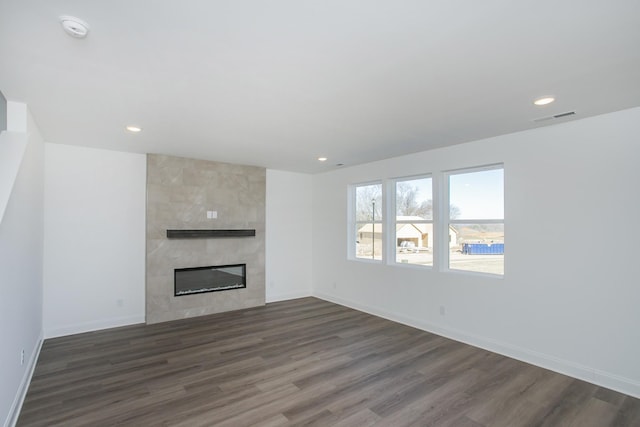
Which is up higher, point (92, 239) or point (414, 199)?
point (414, 199)

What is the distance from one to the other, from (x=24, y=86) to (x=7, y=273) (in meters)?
1.40

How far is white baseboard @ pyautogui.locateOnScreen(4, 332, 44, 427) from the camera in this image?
2.35 m

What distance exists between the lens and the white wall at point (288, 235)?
6.22 meters

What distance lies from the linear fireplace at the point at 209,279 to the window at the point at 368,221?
2140 mm

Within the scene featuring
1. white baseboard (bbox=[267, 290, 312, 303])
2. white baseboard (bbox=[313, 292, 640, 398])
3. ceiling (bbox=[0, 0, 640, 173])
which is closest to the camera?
ceiling (bbox=[0, 0, 640, 173])

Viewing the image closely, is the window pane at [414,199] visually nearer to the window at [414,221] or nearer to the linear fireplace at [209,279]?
the window at [414,221]

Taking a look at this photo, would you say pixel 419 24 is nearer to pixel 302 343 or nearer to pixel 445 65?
pixel 445 65

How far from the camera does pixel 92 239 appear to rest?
14.7 feet

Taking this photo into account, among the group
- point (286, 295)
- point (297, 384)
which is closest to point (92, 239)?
point (286, 295)

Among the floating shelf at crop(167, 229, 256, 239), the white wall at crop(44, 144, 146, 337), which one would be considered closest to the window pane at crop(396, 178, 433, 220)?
the floating shelf at crop(167, 229, 256, 239)

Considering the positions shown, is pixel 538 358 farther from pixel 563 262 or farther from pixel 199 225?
pixel 199 225

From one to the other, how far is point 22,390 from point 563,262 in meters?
5.10

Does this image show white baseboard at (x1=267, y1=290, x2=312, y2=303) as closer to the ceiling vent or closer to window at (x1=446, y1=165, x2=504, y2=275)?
window at (x1=446, y1=165, x2=504, y2=275)

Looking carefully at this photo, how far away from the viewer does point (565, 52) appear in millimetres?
1979
